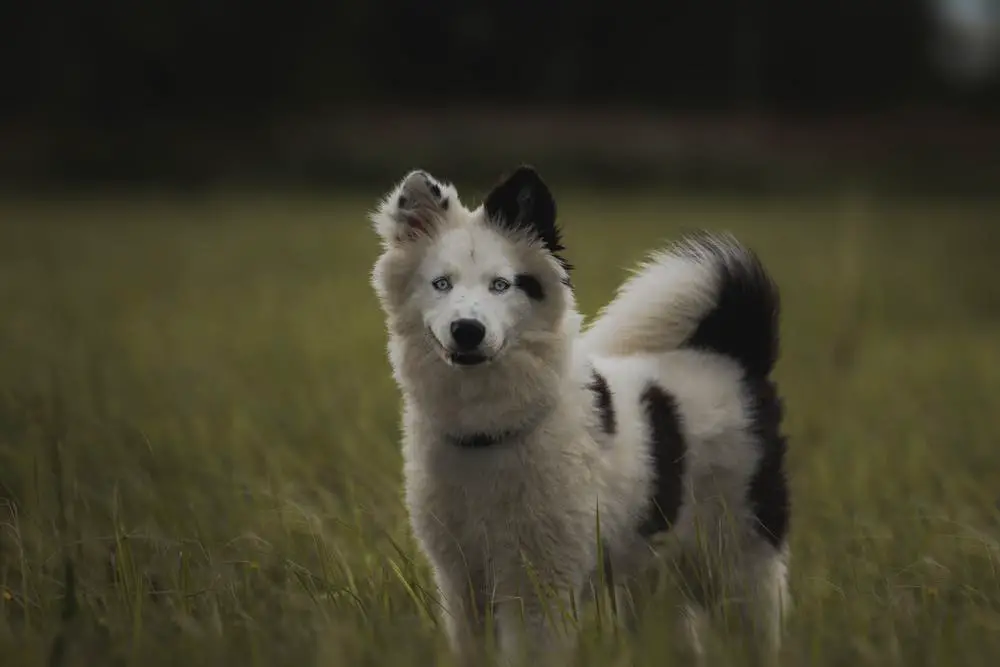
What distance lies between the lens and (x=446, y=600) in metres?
3.24

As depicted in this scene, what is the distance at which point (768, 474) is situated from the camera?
3.65 metres

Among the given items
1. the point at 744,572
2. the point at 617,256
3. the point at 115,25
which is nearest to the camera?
the point at 744,572

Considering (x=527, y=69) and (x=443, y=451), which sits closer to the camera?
(x=443, y=451)

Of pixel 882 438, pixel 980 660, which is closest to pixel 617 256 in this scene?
pixel 882 438

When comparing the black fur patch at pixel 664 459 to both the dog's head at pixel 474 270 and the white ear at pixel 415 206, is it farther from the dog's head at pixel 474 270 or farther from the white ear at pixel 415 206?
the white ear at pixel 415 206

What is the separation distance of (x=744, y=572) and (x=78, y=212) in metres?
20.4

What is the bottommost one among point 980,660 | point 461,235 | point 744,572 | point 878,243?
point 878,243

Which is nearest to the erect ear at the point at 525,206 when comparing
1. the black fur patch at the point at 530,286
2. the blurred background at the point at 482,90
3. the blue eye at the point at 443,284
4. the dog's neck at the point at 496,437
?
the black fur patch at the point at 530,286

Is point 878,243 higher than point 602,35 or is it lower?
lower

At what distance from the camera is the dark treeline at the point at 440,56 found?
97.6ft

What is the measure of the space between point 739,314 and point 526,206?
956mm

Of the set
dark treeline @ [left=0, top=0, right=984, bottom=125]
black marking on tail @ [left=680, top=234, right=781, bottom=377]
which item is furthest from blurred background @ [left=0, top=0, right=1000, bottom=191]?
black marking on tail @ [left=680, top=234, right=781, bottom=377]

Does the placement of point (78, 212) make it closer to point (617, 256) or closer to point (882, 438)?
point (617, 256)

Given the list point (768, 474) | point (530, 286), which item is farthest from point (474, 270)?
point (768, 474)
